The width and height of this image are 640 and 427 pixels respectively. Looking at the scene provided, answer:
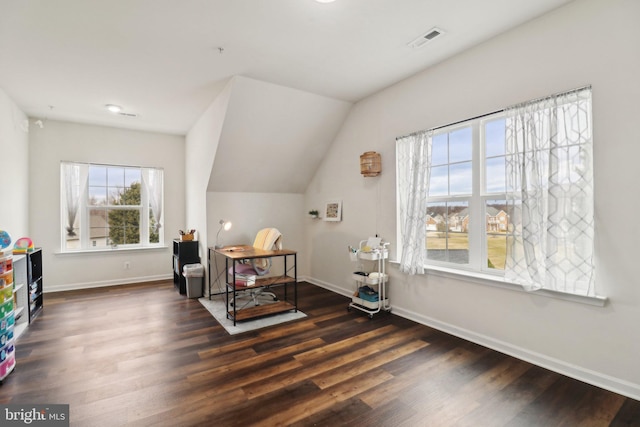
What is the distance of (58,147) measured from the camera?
4777 millimetres

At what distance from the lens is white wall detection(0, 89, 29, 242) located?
3.63 metres

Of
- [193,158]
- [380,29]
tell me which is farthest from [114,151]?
[380,29]

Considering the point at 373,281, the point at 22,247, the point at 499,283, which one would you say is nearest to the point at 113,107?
the point at 22,247

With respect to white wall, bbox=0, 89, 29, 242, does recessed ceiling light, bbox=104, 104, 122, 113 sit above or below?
above

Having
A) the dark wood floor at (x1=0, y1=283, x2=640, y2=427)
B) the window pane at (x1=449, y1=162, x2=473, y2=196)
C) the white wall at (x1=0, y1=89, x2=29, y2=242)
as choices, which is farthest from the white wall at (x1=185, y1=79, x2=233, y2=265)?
the window pane at (x1=449, y1=162, x2=473, y2=196)

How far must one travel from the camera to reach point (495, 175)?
284 cm

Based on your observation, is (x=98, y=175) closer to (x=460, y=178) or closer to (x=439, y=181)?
(x=439, y=181)

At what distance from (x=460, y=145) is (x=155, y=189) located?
5.07 meters

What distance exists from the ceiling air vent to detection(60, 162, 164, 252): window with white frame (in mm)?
4805

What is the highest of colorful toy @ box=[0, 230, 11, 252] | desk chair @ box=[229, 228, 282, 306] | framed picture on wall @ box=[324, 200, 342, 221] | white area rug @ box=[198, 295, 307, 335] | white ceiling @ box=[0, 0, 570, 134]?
white ceiling @ box=[0, 0, 570, 134]

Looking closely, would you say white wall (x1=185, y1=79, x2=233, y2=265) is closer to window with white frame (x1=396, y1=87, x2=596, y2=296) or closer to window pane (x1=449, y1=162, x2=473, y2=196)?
window with white frame (x1=396, y1=87, x2=596, y2=296)

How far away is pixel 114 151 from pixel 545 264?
242 inches

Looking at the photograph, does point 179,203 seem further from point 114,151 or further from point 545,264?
point 545,264

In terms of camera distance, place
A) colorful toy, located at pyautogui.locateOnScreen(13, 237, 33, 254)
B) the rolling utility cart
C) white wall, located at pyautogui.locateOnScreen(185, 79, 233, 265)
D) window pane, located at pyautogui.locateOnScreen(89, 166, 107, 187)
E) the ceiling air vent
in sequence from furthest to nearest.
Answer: window pane, located at pyautogui.locateOnScreen(89, 166, 107, 187) → white wall, located at pyautogui.locateOnScreen(185, 79, 233, 265) → the rolling utility cart → colorful toy, located at pyautogui.locateOnScreen(13, 237, 33, 254) → the ceiling air vent
